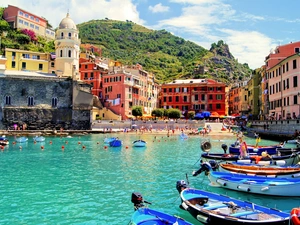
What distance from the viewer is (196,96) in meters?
84.1

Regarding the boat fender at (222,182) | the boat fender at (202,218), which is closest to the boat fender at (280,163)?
the boat fender at (222,182)

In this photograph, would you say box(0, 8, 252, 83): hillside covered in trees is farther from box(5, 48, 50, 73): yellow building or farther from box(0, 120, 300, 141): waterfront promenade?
box(0, 120, 300, 141): waterfront promenade

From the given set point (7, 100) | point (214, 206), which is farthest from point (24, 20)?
point (214, 206)

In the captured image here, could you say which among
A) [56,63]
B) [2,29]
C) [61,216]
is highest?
[2,29]

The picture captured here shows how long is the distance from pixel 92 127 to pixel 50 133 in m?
10.6

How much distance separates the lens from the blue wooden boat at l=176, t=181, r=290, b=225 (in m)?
9.60

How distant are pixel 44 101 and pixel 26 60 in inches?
661

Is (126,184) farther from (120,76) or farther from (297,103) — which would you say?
(120,76)

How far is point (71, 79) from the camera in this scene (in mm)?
63938

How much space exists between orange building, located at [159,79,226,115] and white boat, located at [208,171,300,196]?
6722cm

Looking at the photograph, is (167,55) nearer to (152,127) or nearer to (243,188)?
(152,127)

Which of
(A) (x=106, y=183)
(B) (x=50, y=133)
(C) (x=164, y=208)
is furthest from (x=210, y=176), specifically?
(B) (x=50, y=133)

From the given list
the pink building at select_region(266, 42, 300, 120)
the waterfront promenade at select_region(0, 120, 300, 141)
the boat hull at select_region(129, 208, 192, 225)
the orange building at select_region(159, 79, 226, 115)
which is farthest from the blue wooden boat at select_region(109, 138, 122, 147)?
the orange building at select_region(159, 79, 226, 115)

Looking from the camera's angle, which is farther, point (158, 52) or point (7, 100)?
point (158, 52)
